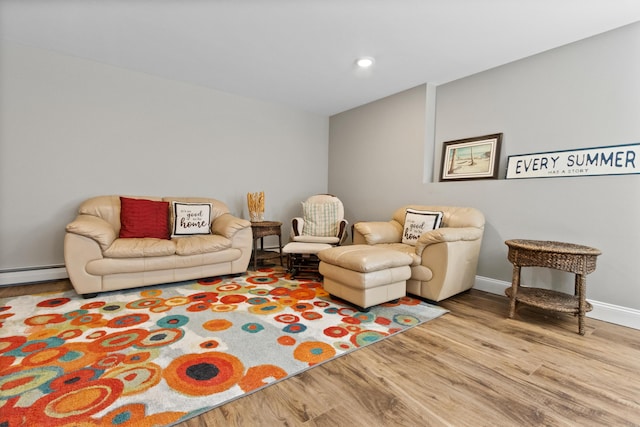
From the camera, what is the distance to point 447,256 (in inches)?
102

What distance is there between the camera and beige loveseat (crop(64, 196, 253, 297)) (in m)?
2.65

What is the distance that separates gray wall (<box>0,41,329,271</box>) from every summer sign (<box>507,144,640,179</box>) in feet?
10.7

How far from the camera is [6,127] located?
9.68 feet

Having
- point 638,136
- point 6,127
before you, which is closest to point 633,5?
point 638,136

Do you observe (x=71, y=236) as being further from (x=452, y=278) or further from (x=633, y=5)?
(x=633, y=5)

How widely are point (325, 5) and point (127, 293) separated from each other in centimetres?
311

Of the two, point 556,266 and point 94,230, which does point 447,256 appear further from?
point 94,230

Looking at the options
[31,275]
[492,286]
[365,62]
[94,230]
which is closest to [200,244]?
[94,230]

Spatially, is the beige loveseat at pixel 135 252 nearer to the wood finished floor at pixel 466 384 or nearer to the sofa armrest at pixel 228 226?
the sofa armrest at pixel 228 226

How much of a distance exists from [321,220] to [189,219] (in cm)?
168

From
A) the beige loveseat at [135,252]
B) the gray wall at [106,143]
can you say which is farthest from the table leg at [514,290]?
the gray wall at [106,143]

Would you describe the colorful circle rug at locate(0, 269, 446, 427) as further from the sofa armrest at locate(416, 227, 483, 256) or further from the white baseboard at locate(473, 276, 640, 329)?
the white baseboard at locate(473, 276, 640, 329)

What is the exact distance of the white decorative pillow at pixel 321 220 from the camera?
13.3ft

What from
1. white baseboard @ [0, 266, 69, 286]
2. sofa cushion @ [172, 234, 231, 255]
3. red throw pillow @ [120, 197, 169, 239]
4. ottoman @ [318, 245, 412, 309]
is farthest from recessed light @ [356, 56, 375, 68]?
white baseboard @ [0, 266, 69, 286]
